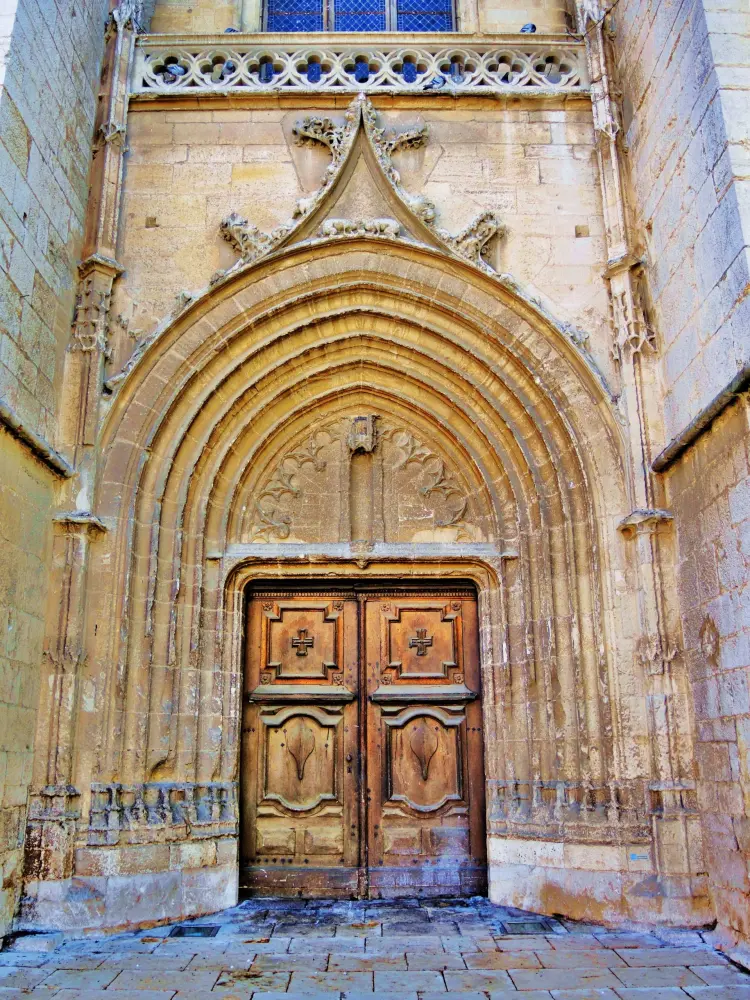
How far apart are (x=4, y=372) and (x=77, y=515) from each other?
1.01 metres

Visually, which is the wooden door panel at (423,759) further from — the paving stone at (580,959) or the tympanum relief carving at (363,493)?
the paving stone at (580,959)

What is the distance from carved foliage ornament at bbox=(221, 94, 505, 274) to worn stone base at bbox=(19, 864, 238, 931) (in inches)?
161

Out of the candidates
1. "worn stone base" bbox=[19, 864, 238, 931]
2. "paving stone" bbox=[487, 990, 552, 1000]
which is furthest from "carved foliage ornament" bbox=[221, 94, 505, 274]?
"paving stone" bbox=[487, 990, 552, 1000]

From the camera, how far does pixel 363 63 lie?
711 cm

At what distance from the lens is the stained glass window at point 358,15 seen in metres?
7.61

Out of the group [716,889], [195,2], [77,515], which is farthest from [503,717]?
[195,2]

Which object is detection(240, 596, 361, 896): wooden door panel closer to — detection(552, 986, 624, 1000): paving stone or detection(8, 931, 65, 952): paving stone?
detection(8, 931, 65, 952): paving stone

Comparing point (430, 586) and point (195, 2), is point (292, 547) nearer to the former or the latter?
point (430, 586)

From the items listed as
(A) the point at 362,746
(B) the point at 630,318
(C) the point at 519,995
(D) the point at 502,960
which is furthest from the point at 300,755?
(B) the point at 630,318

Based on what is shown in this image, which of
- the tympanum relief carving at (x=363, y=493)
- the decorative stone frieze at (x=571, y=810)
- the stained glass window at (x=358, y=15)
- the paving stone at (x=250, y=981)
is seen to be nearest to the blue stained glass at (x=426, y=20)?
the stained glass window at (x=358, y=15)

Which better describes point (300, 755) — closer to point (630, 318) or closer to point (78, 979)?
point (78, 979)

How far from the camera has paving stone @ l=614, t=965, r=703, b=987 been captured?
13.9ft

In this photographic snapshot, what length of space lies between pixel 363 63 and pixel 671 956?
21.3ft

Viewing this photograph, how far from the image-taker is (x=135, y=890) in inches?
210
